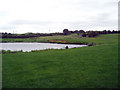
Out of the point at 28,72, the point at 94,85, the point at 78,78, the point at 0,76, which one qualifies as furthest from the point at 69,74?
the point at 0,76

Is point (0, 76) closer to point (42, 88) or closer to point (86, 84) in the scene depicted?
point (42, 88)

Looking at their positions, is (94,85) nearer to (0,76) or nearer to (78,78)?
(78,78)

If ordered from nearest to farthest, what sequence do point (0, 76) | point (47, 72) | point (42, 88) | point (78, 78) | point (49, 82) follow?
point (42, 88) < point (49, 82) < point (78, 78) < point (0, 76) < point (47, 72)

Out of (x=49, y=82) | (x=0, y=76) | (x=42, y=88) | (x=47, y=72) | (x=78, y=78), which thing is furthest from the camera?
(x=47, y=72)

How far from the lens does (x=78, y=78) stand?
31.9 feet

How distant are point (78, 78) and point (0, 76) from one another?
5559 millimetres

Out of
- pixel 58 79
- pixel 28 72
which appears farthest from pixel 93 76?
pixel 28 72

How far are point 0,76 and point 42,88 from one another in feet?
12.9

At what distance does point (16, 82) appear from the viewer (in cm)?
916

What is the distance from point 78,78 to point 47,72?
2627mm

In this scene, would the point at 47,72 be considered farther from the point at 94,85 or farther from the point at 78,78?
the point at 94,85

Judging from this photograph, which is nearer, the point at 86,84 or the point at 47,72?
the point at 86,84

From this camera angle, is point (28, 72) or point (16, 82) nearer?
point (16, 82)

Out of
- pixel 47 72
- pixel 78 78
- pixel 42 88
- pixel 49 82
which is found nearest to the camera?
pixel 42 88
